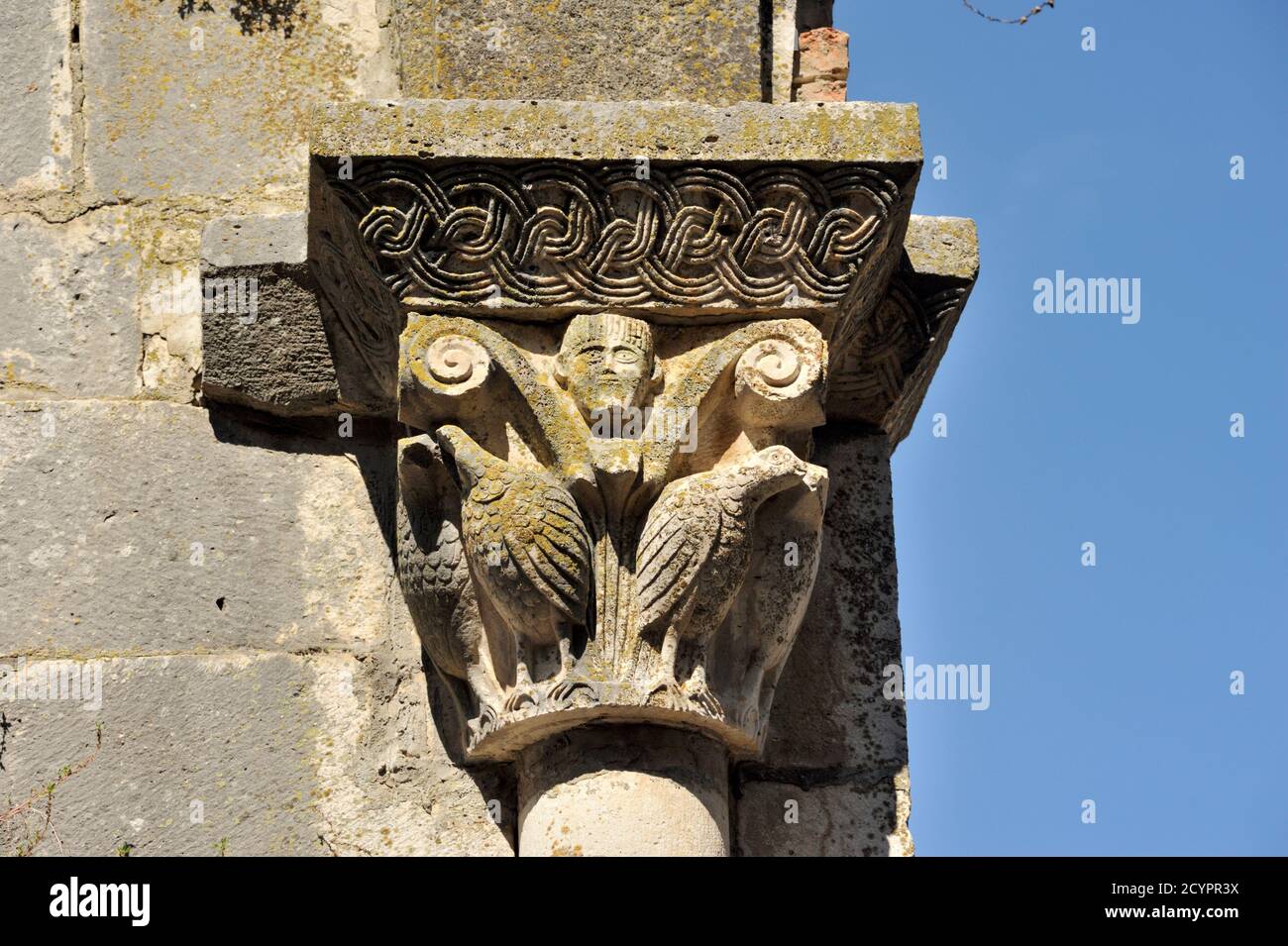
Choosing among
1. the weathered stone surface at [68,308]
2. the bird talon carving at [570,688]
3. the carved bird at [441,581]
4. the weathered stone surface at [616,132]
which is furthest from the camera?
the weathered stone surface at [68,308]

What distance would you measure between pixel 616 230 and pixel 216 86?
1.23 m

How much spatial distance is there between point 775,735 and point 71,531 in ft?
4.86

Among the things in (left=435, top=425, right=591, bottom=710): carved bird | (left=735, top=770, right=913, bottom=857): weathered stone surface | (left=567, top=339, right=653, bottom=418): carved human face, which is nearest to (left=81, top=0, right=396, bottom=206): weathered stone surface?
(left=567, top=339, right=653, bottom=418): carved human face

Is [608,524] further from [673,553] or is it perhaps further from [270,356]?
[270,356]

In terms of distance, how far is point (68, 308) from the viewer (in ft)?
18.6

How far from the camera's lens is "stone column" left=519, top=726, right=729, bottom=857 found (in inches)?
193

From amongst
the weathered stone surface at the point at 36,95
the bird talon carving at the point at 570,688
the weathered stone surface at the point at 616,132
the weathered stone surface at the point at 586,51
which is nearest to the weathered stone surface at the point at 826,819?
the bird talon carving at the point at 570,688

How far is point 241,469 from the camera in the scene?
5559mm

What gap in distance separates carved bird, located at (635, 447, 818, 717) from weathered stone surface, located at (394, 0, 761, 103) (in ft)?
2.64

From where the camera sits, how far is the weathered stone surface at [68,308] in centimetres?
560

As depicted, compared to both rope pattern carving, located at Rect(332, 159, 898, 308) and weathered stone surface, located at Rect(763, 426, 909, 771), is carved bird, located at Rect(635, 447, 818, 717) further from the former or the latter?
weathered stone surface, located at Rect(763, 426, 909, 771)

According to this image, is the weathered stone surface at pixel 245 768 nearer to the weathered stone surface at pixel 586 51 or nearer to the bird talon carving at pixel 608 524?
the bird talon carving at pixel 608 524

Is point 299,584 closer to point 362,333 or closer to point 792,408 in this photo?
point 362,333

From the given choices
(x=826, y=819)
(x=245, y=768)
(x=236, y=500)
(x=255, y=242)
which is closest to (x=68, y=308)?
(x=255, y=242)
